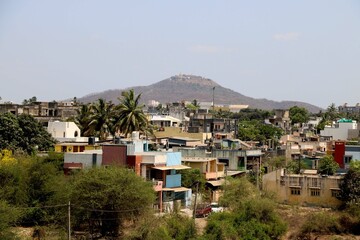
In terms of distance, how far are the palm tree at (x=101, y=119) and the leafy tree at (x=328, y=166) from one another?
46.4ft

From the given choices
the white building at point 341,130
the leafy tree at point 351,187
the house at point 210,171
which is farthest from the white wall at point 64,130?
the white building at point 341,130

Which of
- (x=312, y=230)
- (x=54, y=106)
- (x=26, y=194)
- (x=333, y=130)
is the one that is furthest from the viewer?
(x=333, y=130)

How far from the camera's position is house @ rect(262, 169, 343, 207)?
130ft

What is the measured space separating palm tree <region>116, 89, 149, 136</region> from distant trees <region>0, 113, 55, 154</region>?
459 cm

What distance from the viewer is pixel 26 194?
104 ft

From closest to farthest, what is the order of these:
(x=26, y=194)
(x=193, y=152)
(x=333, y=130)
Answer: (x=26, y=194), (x=193, y=152), (x=333, y=130)

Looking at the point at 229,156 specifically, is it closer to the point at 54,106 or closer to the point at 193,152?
the point at 193,152

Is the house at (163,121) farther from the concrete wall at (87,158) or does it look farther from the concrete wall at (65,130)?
the concrete wall at (87,158)

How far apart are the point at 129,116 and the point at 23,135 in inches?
264

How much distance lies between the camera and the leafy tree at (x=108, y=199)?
1156 inches

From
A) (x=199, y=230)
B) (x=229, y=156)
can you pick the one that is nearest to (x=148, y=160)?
(x=199, y=230)

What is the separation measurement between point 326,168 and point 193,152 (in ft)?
26.6

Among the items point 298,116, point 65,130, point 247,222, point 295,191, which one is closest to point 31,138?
point 65,130

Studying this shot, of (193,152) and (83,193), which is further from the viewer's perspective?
(193,152)
